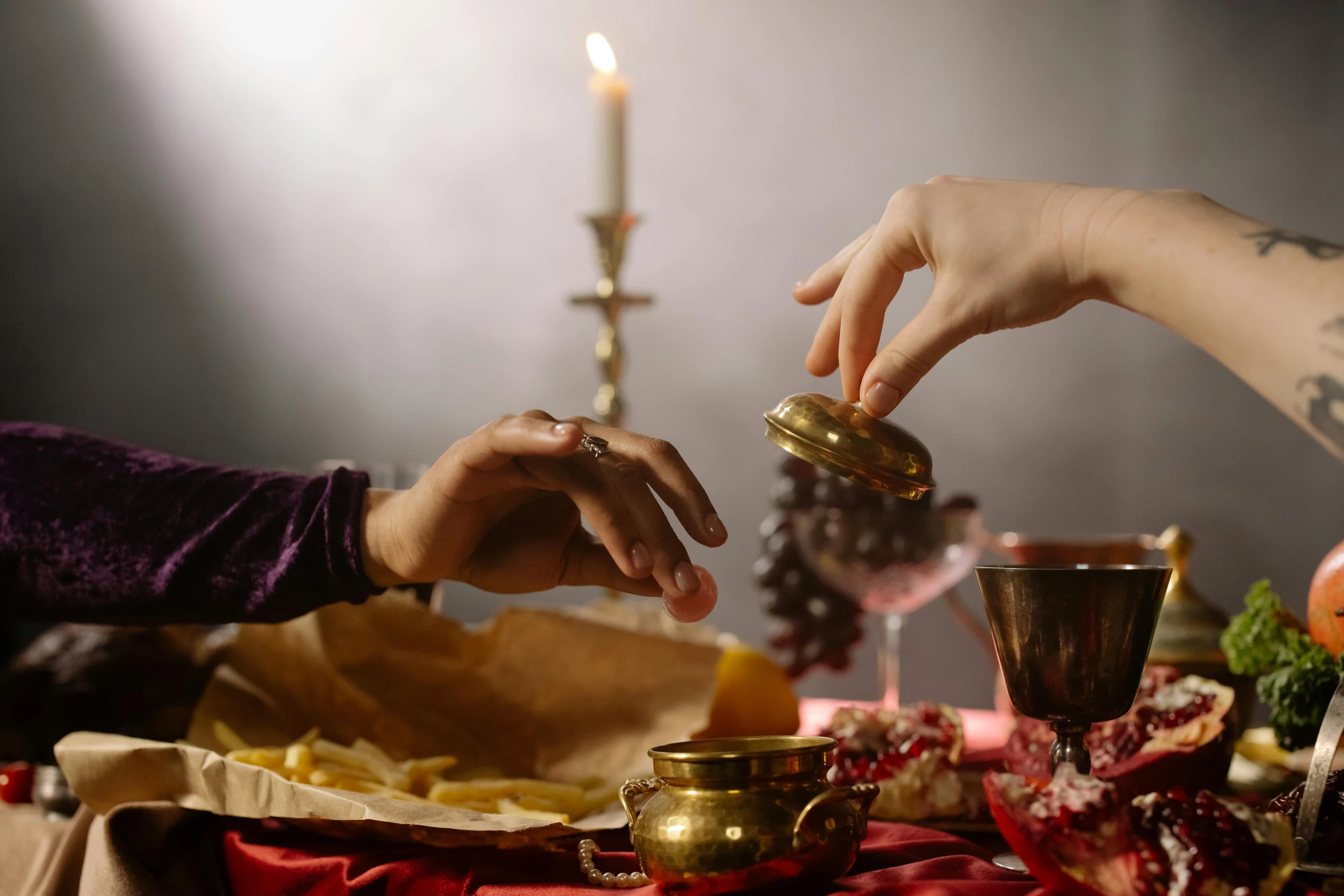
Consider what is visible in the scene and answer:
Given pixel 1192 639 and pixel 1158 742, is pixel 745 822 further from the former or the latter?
pixel 1192 639

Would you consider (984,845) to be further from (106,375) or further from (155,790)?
(106,375)

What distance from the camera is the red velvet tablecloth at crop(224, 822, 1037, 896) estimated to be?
0.56 meters

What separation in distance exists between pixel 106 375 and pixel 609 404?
4.69ft

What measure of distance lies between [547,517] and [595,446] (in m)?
0.12

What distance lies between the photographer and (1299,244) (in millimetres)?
516

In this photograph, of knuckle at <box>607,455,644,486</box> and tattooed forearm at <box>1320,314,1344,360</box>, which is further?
knuckle at <box>607,455,644,486</box>

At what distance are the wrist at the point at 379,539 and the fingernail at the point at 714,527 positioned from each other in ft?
0.87

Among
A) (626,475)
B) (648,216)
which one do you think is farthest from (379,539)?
(648,216)

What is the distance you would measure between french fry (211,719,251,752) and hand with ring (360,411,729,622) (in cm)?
21

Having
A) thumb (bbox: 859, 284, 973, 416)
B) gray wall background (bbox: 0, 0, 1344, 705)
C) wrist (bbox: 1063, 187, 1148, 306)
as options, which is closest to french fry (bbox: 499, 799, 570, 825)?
thumb (bbox: 859, 284, 973, 416)

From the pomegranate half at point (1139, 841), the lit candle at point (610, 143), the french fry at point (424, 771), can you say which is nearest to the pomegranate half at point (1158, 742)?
the pomegranate half at point (1139, 841)

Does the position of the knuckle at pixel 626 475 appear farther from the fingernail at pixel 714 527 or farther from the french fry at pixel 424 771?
the french fry at pixel 424 771

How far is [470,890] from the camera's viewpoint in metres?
0.61

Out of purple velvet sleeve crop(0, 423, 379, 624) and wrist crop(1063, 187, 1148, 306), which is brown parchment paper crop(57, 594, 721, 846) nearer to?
purple velvet sleeve crop(0, 423, 379, 624)
